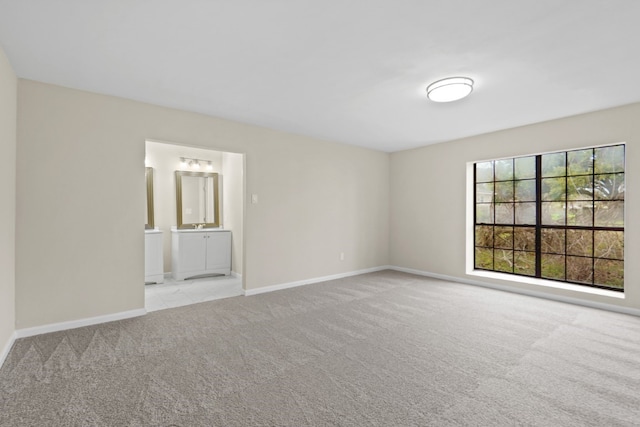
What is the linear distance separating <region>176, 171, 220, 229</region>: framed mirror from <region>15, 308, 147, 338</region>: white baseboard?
8.03ft

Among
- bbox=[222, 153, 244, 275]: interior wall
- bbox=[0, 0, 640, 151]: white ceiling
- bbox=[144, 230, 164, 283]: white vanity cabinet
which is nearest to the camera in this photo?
bbox=[0, 0, 640, 151]: white ceiling

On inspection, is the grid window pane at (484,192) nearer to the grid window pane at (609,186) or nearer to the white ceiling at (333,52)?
the grid window pane at (609,186)

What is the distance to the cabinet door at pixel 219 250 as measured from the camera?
5.66 m

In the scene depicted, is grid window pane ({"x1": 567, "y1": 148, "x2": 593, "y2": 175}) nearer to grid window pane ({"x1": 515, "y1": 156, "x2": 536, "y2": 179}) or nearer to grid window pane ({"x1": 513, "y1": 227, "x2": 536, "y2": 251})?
grid window pane ({"x1": 515, "y1": 156, "x2": 536, "y2": 179})

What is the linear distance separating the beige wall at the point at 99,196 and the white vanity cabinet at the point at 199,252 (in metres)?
1.50

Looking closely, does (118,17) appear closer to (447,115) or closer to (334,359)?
(334,359)

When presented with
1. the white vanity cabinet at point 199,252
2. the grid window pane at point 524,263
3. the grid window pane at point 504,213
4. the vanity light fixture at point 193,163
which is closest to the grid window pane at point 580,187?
the grid window pane at point 504,213

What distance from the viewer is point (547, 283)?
14.7 ft

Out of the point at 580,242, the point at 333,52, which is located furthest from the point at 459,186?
the point at 333,52

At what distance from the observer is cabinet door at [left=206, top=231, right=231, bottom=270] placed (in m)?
5.66

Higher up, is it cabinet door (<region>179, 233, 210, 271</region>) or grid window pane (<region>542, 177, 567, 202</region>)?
grid window pane (<region>542, 177, 567, 202</region>)

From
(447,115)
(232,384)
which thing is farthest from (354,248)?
(232,384)

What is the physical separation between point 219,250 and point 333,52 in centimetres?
435

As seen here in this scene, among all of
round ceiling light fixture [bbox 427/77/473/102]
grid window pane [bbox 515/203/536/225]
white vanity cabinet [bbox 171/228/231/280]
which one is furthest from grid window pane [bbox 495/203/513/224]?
white vanity cabinet [bbox 171/228/231/280]
